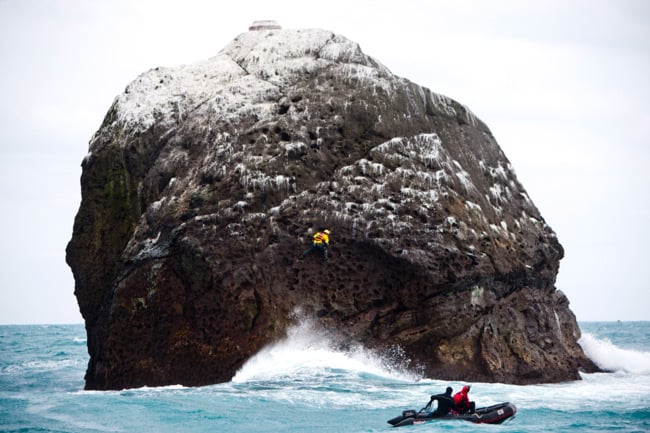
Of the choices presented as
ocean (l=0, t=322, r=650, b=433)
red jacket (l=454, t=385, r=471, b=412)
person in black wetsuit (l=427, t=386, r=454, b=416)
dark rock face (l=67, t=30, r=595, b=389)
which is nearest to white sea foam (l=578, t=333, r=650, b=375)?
dark rock face (l=67, t=30, r=595, b=389)

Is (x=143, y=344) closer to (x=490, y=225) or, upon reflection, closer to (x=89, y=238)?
(x=89, y=238)

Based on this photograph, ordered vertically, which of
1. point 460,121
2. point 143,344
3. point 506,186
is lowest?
point 143,344

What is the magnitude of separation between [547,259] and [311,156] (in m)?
8.81

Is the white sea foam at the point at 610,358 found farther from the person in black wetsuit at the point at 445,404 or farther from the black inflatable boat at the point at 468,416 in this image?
the person in black wetsuit at the point at 445,404

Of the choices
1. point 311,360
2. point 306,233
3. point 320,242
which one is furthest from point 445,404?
point 306,233

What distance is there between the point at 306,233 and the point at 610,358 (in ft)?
42.8

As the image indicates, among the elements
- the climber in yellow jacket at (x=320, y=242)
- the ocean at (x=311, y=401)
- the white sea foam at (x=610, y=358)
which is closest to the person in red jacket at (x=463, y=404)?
the ocean at (x=311, y=401)

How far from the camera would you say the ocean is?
23.8 meters

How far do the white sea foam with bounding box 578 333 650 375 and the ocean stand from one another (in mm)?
2120

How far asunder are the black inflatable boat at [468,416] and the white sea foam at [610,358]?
12.3m

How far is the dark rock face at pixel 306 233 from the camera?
29500 millimetres

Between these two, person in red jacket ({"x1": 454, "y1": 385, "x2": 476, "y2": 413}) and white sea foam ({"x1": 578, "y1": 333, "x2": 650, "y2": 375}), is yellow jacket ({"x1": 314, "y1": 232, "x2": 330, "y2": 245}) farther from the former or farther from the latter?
white sea foam ({"x1": 578, "y1": 333, "x2": 650, "y2": 375})

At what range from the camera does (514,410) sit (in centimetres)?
2373

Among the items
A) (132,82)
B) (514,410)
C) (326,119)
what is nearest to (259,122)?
(326,119)
